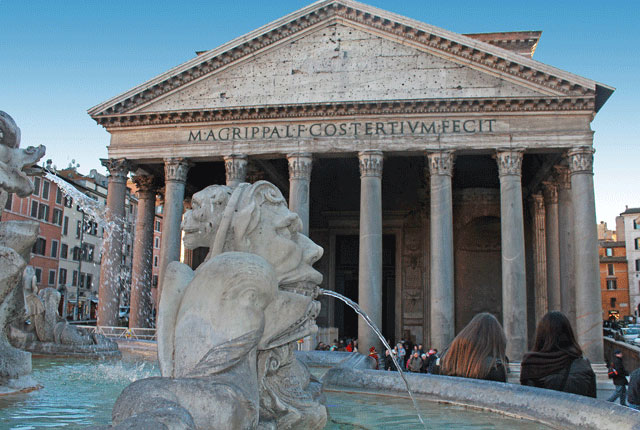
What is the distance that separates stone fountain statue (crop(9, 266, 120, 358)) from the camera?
20.9 feet

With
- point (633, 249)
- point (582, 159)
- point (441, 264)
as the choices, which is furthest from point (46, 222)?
point (633, 249)

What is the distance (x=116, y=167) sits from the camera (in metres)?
18.6

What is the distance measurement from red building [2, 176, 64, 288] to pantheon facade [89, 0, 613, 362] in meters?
12.4

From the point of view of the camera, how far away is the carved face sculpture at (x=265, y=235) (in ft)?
8.38

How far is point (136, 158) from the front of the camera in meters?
18.6

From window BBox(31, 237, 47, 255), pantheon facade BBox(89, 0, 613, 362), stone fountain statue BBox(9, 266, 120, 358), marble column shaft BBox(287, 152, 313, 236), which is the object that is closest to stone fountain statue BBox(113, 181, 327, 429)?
stone fountain statue BBox(9, 266, 120, 358)

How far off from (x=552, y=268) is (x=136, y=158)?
14455 mm

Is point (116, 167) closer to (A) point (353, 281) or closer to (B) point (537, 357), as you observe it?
(A) point (353, 281)

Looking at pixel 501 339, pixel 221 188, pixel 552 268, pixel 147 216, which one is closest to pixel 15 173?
pixel 221 188

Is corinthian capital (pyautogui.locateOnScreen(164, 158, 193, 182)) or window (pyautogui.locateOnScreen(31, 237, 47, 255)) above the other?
corinthian capital (pyautogui.locateOnScreen(164, 158, 193, 182))

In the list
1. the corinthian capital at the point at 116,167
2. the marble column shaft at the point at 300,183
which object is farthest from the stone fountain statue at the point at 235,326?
the corinthian capital at the point at 116,167

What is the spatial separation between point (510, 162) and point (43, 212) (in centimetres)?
2547

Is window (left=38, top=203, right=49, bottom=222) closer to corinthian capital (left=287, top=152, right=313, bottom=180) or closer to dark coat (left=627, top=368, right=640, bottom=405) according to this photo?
corinthian capital (left=287, top=152, right=313, bottom=180)

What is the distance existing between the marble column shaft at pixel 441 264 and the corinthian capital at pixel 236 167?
5.79 meters
